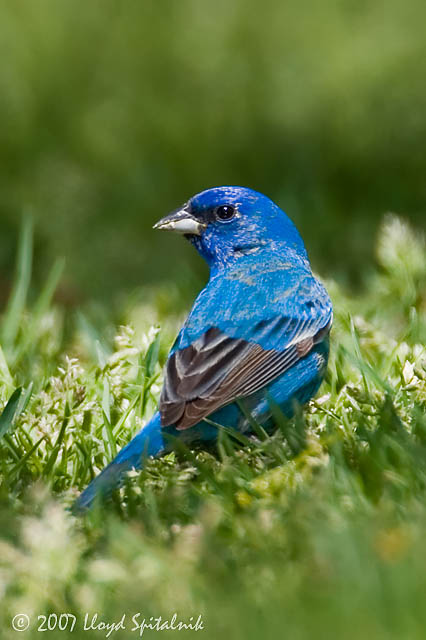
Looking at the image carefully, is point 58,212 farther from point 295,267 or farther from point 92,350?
point 295,267

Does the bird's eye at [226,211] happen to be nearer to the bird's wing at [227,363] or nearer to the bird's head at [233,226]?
the bird's head at [233,226]

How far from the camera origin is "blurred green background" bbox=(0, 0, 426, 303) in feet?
19.5

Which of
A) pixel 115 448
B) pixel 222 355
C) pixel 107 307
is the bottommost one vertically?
pixel 107 307

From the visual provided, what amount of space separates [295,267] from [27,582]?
1686 mm

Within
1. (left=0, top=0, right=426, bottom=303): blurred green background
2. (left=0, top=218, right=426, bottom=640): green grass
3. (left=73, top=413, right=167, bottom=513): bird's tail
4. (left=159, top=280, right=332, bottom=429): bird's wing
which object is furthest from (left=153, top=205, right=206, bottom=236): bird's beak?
(left=0, top=0, right=426, bottom=303): blurred green background

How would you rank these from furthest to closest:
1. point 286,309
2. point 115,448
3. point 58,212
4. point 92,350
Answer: point 58,212, point 92,350, point 286,309, point 115,448

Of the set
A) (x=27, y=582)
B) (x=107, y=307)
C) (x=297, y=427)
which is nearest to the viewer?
(x=27, y=582)

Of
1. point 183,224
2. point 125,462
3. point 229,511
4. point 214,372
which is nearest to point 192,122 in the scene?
point 183,224

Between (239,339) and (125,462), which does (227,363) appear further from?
(125,462)

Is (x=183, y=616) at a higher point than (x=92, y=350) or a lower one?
higher

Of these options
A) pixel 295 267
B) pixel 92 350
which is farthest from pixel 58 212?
pixel 295 267

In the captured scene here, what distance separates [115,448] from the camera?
9.78 feet

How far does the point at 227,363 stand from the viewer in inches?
117

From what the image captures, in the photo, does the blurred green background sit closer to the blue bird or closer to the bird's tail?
the blue bird
